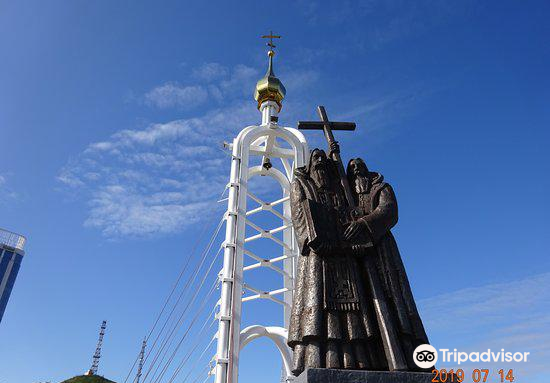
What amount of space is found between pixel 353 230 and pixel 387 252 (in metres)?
0.48

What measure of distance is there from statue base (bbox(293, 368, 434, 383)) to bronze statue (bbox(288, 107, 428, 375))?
13cm

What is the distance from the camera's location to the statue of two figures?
4375 millimetres

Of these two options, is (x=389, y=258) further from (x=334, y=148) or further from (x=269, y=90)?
(x=269, y=90)

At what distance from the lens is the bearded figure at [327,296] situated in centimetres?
436

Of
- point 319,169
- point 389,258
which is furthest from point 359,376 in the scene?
point 319,169

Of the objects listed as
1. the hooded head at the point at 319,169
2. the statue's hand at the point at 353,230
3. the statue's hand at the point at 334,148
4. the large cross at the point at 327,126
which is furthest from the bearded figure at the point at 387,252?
the large cross at the point at 327,126

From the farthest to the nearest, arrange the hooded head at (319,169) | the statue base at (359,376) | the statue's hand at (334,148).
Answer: the statue's hand at (334,148) → the hooded head at (319,169) → the statue base at (359,376)

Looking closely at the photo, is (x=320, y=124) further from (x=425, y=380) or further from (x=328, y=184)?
(x=425, y=380)

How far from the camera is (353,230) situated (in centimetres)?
500

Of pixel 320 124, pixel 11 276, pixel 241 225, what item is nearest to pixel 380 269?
pixel 320 124

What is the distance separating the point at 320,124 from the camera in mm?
6637

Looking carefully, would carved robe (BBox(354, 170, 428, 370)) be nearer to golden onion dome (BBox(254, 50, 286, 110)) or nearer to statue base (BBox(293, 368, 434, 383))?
statue base (BBox(293, 368, 434, 383))

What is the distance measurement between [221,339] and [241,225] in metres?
3.86

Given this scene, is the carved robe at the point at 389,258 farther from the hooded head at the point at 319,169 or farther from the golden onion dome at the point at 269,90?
the golden onion dome at the point at 269,90
